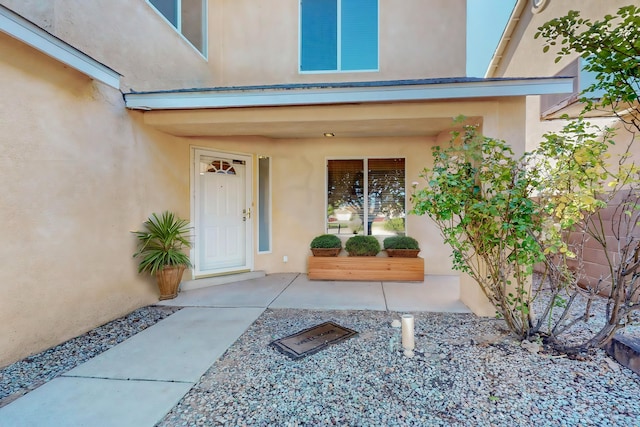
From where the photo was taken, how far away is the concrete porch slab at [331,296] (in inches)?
171

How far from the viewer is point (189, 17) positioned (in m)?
5.77

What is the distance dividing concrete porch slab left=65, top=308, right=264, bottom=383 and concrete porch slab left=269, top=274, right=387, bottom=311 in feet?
2.37

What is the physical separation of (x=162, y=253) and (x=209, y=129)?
6.73 ft

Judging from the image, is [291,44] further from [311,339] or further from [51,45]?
[311,339]

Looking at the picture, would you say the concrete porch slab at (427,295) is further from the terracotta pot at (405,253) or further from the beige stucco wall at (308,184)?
the beige stucco wall at (308,184)

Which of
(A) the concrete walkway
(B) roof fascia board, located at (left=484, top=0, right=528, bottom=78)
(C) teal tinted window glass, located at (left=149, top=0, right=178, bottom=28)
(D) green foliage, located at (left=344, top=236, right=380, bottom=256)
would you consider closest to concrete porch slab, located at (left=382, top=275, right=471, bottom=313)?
(A) the concrete walkway

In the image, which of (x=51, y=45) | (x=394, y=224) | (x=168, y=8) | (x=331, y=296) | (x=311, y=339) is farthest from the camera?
(x=394, y=224)

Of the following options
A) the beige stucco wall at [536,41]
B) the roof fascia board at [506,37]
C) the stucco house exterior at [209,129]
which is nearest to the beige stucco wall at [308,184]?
the stucco house exterior at [209,129]

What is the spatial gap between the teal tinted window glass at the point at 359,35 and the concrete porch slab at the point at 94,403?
6.62m

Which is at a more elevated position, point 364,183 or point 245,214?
point 364,183

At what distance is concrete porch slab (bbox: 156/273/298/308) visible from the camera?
4.48 m

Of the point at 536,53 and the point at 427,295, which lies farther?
the point at 536,53

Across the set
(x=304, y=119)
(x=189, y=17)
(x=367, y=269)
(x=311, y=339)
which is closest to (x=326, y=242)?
(x=367, y=269)

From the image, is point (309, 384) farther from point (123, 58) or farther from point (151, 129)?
point (123, 58)
